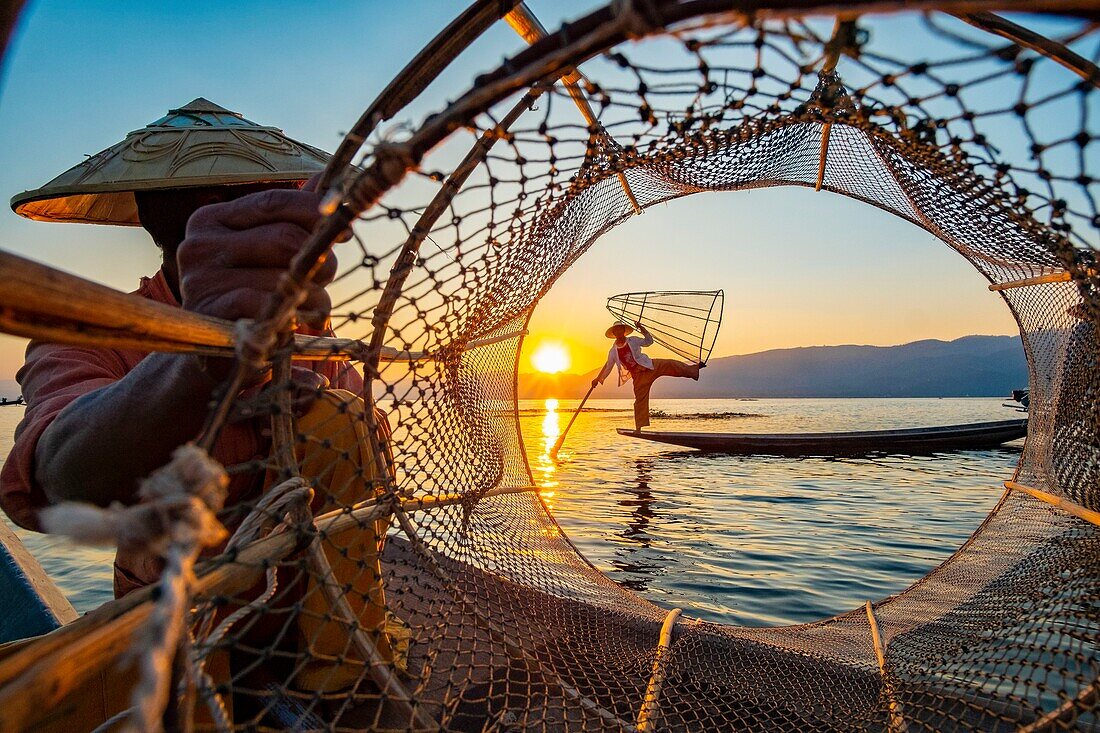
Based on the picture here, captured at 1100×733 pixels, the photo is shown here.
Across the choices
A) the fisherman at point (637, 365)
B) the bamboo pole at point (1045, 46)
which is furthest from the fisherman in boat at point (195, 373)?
the fisherman at point (637, 365)

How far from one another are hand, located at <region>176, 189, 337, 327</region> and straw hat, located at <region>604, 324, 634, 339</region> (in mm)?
10662

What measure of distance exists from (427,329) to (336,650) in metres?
0.92

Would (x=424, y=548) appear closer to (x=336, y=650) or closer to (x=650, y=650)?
(x=336, y=650)

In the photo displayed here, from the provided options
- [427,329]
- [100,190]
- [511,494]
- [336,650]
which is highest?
[100,190]

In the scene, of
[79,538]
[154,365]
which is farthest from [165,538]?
[154,365]

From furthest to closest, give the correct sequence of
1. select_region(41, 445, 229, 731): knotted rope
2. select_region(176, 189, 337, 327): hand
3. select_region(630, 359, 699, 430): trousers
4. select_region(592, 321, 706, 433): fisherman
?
select_region(630, 359, 699, 430): trousers < select_region(592, 321, 706, 433): fisherman < select_region(176, 189, 337, 327): hand < select_region(41, 445, 229, 731): knotted rope

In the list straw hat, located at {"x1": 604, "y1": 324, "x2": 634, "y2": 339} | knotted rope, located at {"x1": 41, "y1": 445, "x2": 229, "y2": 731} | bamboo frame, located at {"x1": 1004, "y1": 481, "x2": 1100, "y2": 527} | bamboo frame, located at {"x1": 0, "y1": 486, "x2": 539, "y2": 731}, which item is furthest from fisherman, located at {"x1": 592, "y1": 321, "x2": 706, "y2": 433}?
knotted rope, located at {"x1": 41, "y1": 445, "x2": 229, "y2": 731}

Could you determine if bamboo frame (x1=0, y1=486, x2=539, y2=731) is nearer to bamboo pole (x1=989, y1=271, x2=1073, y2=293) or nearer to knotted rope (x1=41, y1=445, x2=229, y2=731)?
knotted rope (x1=41, y1=445, x2=229, y2=731)

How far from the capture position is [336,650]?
5.43 ft

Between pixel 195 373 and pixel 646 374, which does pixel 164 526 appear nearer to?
pixel 195 373

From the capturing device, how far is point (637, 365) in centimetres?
1199

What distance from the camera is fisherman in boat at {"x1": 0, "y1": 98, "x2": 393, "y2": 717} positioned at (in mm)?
961

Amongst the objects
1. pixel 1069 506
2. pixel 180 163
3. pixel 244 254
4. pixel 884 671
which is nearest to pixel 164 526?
pixel 244 254

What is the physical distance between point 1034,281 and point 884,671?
1639mm
